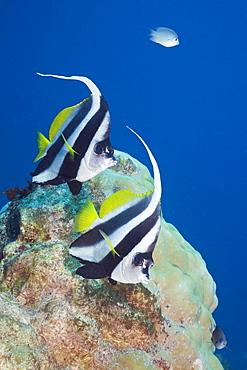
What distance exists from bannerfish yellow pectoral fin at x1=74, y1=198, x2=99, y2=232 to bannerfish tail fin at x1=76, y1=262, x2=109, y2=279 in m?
0.21

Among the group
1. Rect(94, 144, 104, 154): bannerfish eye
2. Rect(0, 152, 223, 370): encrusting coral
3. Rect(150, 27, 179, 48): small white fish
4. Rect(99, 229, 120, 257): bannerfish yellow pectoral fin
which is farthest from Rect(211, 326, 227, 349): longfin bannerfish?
Rect(150, 27, 179, 48): small white fish

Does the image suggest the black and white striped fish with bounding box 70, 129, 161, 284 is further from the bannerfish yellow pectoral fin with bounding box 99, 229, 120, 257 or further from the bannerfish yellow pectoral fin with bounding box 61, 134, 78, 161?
the bannerfish yellow pectoral fin with bounding box 61, 134, 78, 161

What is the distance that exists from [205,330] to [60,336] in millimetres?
2171

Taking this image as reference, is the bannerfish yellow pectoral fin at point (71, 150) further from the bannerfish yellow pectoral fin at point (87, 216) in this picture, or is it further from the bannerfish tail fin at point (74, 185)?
the bannerfish yellow pectoral fin at point (87, 216)

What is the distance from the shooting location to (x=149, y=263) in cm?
170

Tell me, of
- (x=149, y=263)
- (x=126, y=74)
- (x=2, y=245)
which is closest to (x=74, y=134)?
(x=149, y=263)

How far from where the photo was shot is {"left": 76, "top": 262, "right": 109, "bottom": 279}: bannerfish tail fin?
5.87 ft

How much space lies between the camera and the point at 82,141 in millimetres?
2021

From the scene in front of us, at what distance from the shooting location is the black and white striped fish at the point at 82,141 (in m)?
2.02

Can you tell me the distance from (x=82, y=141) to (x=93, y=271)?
78cm

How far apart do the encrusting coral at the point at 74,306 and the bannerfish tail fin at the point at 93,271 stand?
767mm

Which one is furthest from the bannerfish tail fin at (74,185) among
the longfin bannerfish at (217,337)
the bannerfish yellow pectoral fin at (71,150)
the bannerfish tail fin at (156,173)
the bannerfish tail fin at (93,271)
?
the longfin bannerfish at (217,337)

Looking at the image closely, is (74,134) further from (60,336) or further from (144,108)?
(144,108)

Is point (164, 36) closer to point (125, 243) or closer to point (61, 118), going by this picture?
point (61, 118)
